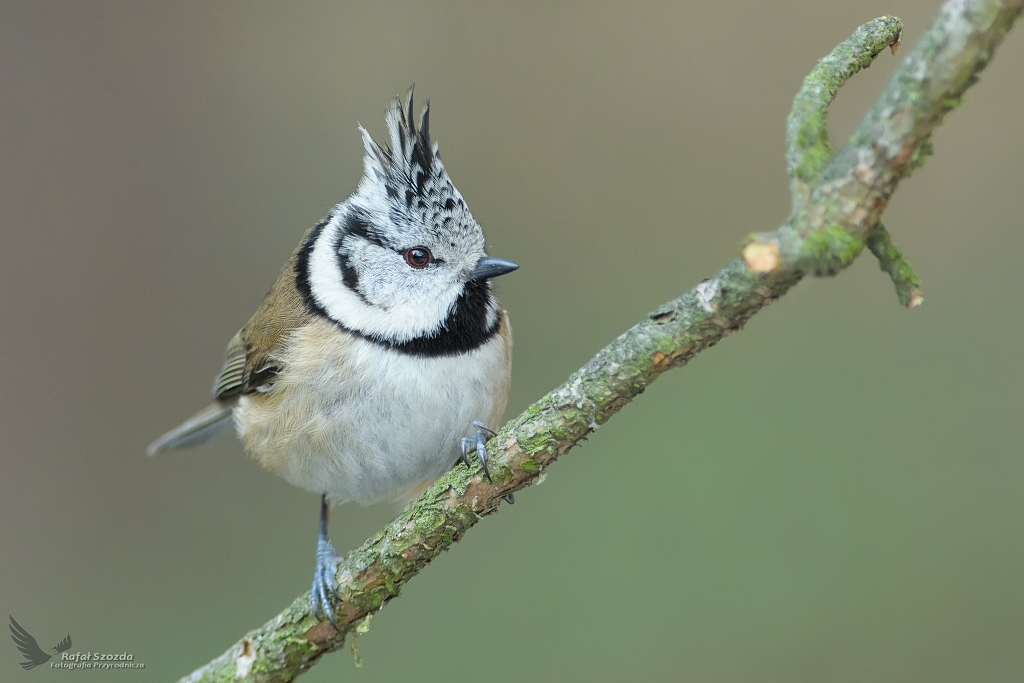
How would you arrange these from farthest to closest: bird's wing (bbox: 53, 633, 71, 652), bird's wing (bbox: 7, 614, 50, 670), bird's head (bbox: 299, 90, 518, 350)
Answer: bird's wing (bbox: 53, 633, 71, 652)
bird's wing (bbox: 7, 614, 50, 670)
bird's head (bbox: 299, 90, 518, 350)

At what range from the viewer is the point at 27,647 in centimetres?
361

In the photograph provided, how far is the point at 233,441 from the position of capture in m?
4.71

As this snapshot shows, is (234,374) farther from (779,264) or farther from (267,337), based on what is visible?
(779,264)

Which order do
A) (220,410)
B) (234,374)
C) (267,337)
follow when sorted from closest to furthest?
(267,337)
(234,374)
(220,410)

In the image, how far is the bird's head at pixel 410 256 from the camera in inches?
106

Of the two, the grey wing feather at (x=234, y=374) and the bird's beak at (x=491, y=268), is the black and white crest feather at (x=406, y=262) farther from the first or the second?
the grey wing feather at (x=234, y=374)

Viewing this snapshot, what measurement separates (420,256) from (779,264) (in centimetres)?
153

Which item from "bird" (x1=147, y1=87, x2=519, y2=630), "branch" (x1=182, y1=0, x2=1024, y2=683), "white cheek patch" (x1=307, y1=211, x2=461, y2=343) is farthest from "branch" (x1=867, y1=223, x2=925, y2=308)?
"white cheek patch" (x1=307, y1=211, x2=461, y2=343)

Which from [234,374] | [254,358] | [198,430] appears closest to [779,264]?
[254,358]

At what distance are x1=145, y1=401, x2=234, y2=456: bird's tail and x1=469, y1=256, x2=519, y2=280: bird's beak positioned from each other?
138 centimetres

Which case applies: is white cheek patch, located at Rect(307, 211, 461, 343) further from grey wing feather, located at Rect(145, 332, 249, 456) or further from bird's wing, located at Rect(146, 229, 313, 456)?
grey wing feather, located at Rect(145, 332, 249, 456)

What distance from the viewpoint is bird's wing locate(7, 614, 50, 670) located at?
11.4 feet

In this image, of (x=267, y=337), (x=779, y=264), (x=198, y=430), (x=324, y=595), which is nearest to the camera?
(x=779, y=264)

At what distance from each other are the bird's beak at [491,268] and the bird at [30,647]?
7.50 ft
